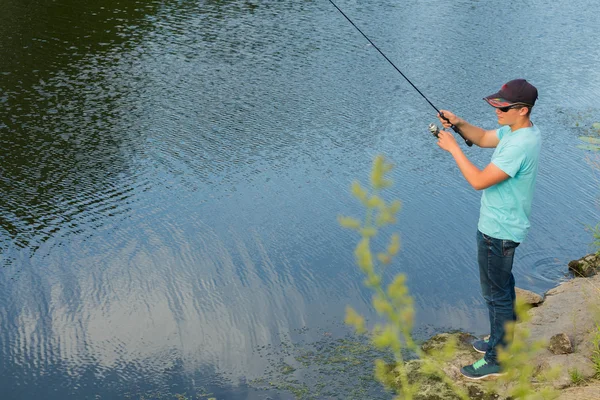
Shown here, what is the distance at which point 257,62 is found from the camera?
10484 millimetres

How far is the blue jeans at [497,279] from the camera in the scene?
3.52 m

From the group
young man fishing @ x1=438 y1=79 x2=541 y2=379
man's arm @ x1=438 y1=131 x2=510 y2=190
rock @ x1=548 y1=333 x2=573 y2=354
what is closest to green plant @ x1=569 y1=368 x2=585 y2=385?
rock @ x1=548 y1=333 x2=573 y2=354

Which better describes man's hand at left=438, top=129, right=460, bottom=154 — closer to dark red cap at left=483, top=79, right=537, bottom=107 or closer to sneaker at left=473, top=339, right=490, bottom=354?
dark red cap at left=483, top=79, right=537, bottom=107

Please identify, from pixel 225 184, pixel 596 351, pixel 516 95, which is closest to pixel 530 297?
pixel 596 351

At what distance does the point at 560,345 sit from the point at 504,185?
1.13m

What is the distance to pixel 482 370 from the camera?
3.79 meters

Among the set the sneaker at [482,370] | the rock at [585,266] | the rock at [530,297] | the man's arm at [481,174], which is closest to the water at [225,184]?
the rock at [585,266]

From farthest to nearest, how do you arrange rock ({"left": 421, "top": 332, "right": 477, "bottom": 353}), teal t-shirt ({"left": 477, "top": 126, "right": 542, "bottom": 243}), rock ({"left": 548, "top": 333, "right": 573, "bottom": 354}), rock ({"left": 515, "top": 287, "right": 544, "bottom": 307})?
rock ({"left": 515, "top": 287, "right": 544, "bottom": 307}) < rock ({"left": 421, "top": 332, "right": 477, "bottom": 353}) < rock ({"left": 548, "top": 333, "right": 573, "bottom": 354}) < teal t-shirt ({"left": 477, "top": 126, "right": 542, "bottom": 243})

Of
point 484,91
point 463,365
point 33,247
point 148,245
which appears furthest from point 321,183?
point 484,91

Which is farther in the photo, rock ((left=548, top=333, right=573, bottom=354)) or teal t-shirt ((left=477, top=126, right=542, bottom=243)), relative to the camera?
rock ((left=548, top=333, right=573, bottom=354))

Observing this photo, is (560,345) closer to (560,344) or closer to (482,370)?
(560,344)

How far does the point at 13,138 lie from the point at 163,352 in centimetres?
403

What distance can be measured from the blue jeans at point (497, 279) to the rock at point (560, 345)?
1.48 ft

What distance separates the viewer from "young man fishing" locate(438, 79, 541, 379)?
11.0 feet
